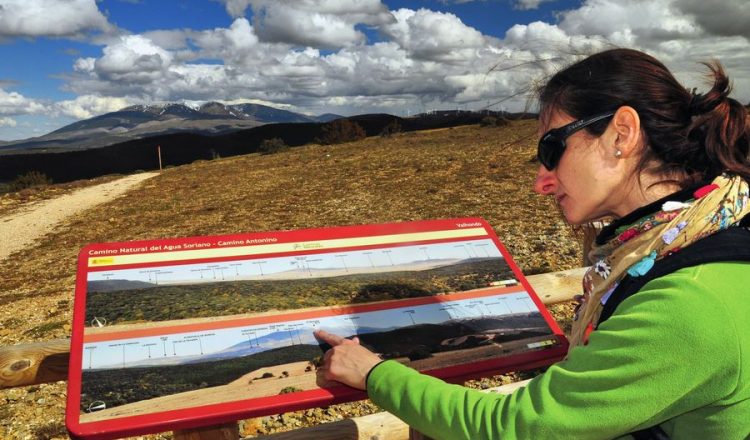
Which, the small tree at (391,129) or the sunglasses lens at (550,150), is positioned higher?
the sunglasses lens at (550,150)

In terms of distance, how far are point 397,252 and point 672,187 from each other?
1645 mm

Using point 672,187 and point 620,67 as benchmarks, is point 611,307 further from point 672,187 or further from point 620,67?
point 620,67

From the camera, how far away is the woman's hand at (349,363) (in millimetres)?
2223

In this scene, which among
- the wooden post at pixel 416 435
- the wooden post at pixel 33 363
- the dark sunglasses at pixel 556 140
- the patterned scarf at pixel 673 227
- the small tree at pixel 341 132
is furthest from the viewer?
the small tree at pixel 341 132

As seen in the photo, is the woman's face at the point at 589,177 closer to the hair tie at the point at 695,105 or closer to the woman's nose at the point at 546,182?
the woman's nose at the point at 546,182

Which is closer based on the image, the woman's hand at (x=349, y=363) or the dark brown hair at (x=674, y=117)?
the dark brown hair at (x=674, y=117)

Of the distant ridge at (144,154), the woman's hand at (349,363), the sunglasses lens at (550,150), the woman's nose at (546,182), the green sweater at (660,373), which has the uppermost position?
the sunglasses lens at (550,150)

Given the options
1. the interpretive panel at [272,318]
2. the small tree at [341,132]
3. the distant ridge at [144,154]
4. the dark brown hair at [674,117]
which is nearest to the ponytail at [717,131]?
the dark brown hair at [674,117]

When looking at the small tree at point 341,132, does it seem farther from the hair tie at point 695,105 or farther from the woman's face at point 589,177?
the hair tie at point 695,105

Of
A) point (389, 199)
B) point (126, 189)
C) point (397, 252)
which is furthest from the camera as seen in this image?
point (126, 189)

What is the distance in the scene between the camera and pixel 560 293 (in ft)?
14.2

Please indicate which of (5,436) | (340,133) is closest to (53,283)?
(5,436)

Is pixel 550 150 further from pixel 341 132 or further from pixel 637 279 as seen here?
pixel 341 132

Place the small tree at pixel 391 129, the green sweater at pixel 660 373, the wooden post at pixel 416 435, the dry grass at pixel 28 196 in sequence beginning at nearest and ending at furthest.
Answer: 1. the green sweater at pixel 660 373
2. the wooden post at pixel 416 435
3. the dry grass at pixel 28 196
4. the small tree at pixel 391 129
